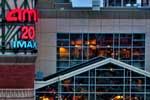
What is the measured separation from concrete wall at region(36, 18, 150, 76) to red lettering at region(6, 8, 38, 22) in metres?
4.55

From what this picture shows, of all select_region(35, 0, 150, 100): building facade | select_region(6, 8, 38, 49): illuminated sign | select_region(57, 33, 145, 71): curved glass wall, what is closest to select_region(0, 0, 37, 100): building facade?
select_region(6, 8, 38, 49): illuminated sign

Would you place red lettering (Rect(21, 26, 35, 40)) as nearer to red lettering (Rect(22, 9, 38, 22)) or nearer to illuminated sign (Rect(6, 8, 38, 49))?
illuminated sign (Rect(6, 8, 38, 49))

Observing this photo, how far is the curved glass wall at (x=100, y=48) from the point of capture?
55.0m

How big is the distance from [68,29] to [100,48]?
103 inches

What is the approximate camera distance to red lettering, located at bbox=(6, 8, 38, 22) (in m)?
49.8

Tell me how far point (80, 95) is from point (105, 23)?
592 cm

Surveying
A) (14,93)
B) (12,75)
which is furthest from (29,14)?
(14,93)

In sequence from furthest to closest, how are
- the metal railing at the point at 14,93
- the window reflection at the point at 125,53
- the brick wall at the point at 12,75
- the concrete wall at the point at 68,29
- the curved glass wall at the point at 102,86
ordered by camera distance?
1. the window reflection at the point at 125,53
2. the concrete wall at the point at 68,29
3. the curved glass wall at the point at 102,86
4. the brick wall at the point at 12,75
5. the metal railing at the point at 14,93

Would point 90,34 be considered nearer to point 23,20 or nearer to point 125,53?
point 125,53

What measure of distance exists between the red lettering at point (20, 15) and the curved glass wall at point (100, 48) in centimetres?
549

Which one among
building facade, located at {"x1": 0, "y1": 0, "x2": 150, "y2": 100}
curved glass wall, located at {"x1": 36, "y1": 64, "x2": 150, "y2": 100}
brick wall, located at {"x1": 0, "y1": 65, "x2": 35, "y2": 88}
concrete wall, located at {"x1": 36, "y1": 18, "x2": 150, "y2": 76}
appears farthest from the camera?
concrete wall, located at {"x1": 36, "y1": 18, "x2": 150, "y2": 76}

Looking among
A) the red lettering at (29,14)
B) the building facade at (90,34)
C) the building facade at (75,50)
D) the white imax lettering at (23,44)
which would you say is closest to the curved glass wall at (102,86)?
the building facade at (75,50)

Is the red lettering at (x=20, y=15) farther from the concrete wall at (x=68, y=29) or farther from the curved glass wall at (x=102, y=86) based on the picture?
the curved glass wall at (x=102, y=86)

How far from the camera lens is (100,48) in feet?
181
